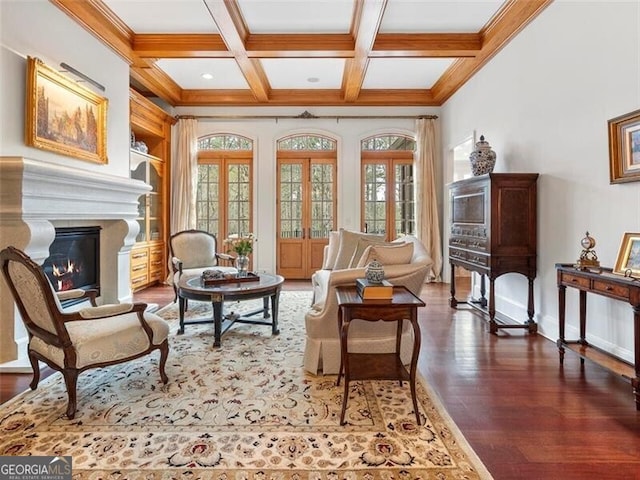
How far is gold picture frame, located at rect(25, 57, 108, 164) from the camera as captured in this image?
10.3 ft

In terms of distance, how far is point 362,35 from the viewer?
4199mm

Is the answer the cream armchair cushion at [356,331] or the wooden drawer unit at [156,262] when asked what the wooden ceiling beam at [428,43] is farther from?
the wooden drawer unit at [156,262]

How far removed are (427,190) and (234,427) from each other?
569 centimetres

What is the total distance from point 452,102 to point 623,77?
3693 millimetres

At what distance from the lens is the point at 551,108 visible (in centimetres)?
363

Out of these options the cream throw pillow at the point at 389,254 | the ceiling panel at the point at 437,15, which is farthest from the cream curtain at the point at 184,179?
the cream throw pillow at the point at 389,254

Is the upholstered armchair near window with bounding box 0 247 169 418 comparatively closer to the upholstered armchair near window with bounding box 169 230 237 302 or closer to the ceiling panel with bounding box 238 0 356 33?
the upholstered armchair near window with bounding box 169 230 237 302

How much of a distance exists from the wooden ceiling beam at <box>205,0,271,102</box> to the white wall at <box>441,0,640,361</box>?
3.26 m

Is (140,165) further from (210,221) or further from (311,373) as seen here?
(311,373)

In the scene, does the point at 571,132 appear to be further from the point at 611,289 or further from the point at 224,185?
the point at 224,185

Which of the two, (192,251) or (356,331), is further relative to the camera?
(192,251)

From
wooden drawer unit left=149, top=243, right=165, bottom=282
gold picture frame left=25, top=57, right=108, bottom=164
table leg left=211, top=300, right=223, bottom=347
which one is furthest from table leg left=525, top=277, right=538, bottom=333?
wooden drawer unit left=149, top=243, right=165, bottom=282

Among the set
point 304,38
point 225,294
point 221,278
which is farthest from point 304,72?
point 225,294

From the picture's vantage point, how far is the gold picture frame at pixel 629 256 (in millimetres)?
2443
